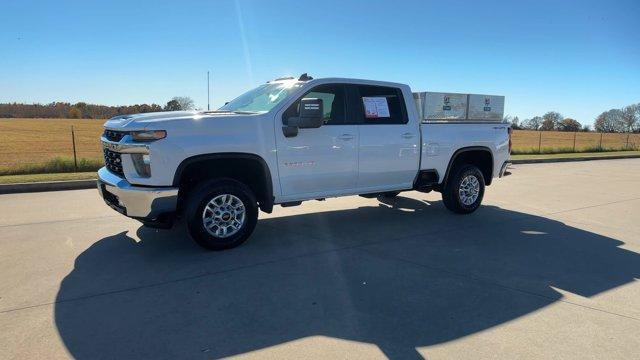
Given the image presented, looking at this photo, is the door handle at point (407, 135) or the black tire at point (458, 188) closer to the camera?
the door handle at point (407, 135)

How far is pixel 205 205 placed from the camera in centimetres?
510

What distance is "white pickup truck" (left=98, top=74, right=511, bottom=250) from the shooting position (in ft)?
16.0

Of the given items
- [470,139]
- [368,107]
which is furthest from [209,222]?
[470,139]

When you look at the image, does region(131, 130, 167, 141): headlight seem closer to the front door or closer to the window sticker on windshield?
the front door

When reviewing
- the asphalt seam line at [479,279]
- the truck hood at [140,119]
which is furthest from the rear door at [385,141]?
the truck hood at [140,119]

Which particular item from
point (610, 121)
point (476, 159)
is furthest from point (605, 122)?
point (476, 159)

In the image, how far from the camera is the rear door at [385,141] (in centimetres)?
634

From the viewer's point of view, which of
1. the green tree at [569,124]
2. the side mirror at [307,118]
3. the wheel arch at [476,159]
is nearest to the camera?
the side mirror at [307,118]

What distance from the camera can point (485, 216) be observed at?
7.71 metres

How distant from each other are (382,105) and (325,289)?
326 cm

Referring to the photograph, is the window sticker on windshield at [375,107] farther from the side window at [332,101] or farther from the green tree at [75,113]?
the green tree at [75,113]

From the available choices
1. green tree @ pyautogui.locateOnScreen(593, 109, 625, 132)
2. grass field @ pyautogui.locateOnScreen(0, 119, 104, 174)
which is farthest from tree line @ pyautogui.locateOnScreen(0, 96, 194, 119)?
green tree @ pyautogui.locateOnScreen(593, 109, 625, 132)

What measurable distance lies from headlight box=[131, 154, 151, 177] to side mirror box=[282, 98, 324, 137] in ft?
5.23

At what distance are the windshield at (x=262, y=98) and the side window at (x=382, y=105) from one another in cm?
104
